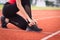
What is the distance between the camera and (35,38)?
106 inches

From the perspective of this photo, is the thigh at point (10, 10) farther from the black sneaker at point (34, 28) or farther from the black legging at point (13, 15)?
the black sneaker at point (34, 28)

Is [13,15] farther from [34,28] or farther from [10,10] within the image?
[34,28]

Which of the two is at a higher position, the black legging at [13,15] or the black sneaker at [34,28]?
the black legging at [13,15]

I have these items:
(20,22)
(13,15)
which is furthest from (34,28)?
(13,15)

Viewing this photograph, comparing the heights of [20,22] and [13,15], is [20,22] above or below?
below

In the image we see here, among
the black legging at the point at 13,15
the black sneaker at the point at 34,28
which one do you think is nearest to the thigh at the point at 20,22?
the black legging at the point at 13,15

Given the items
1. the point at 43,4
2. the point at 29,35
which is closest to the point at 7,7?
the point at 29,35

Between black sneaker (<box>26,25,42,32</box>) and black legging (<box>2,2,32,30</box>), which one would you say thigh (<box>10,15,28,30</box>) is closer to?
black legging (<box>2,2,32,30</box>)

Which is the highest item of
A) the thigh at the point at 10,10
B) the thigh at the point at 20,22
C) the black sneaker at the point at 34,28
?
the thigh at the point at 10,10

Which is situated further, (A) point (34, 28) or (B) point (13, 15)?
(B) point (13, 15)

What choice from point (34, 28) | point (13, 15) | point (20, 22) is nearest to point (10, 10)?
point (13, 15)

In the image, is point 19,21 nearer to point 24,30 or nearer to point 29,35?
point 24,30

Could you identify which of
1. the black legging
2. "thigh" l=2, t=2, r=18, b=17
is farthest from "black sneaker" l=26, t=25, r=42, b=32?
"thigh" l=2, t=2, r=18, b=17

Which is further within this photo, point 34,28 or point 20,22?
point 20,22
